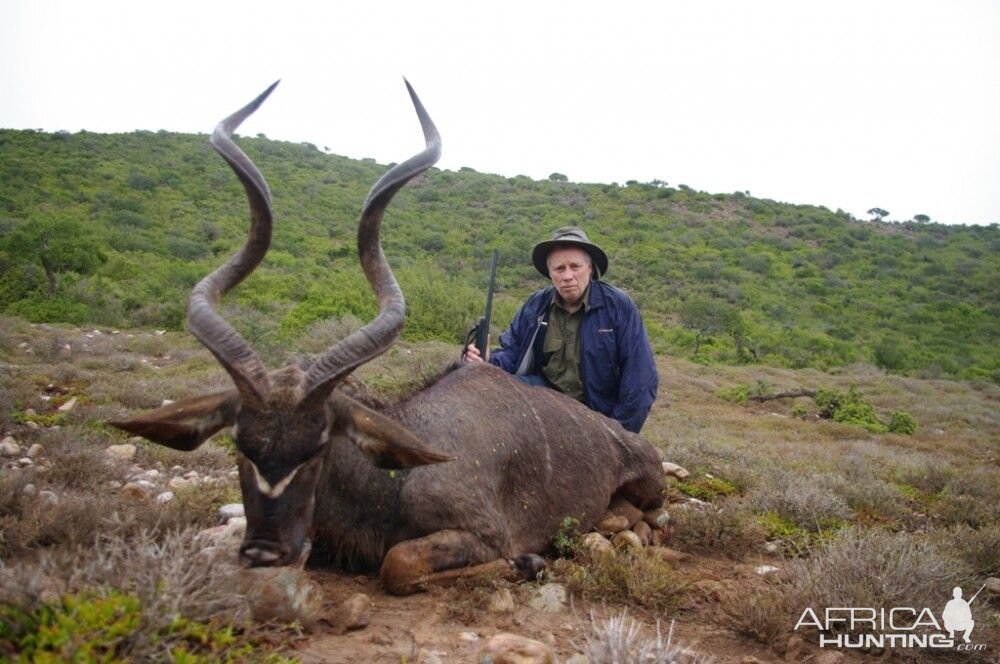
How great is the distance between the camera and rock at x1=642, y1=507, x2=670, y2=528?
5578 millimetres

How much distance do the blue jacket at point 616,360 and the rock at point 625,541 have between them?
1230mm

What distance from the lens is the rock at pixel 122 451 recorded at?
5906mm

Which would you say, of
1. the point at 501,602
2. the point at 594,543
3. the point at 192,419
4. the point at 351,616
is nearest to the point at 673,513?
the point at 594,543

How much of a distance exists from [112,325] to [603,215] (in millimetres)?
38137

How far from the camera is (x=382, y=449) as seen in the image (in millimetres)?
3723

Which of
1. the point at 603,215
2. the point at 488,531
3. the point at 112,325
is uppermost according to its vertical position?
the point at 603,215

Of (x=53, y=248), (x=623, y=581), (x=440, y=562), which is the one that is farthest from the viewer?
(x=53, y=248)

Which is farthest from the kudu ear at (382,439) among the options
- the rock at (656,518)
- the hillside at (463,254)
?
the hillside at (463,254)

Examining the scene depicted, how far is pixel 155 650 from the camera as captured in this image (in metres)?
2.20

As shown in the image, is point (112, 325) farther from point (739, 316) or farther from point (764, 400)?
point (739, 316)

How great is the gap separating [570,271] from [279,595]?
3983 millimetres

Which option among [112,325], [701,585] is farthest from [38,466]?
[112,325]

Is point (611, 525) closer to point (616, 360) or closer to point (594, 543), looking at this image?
point (594, 543)

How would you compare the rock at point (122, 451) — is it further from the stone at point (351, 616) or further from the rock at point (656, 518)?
the rock at point (656, 518)
